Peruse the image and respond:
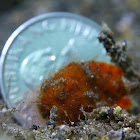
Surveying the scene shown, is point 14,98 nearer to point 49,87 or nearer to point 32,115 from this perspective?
point 32,115

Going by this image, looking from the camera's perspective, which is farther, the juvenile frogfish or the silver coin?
the silver coin

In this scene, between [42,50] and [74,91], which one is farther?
[42,50]

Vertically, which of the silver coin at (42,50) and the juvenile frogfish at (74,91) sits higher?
the silver coin at (42,50)

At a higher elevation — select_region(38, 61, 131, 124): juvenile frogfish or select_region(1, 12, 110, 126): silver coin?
select_region(1, 12, 110, 126): silver coin

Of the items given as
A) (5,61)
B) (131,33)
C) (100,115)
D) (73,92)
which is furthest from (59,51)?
(131,33)

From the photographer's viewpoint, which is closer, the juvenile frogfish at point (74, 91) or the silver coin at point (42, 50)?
the juvenile frogfish at point (74, 91)
